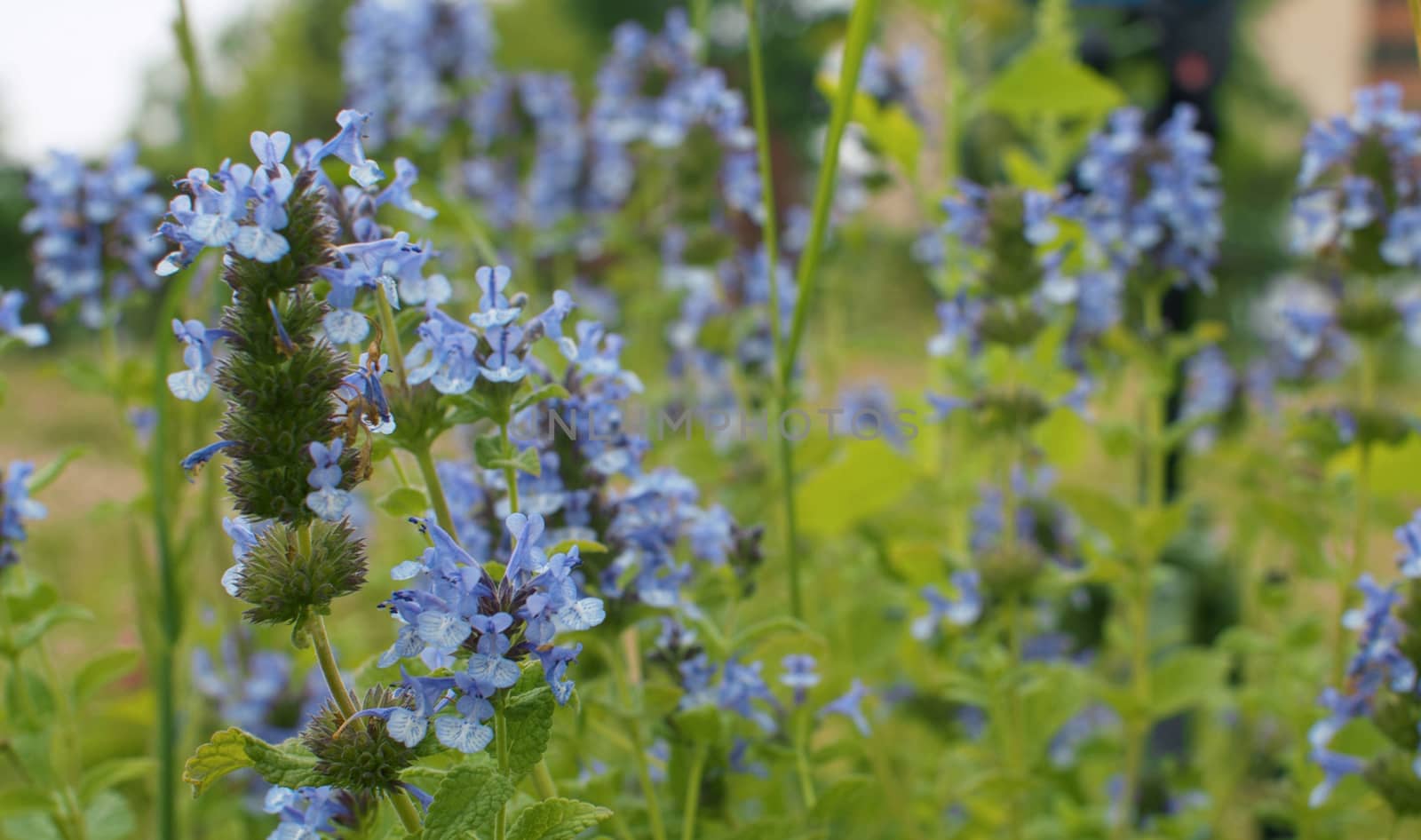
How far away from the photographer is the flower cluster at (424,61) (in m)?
3.54

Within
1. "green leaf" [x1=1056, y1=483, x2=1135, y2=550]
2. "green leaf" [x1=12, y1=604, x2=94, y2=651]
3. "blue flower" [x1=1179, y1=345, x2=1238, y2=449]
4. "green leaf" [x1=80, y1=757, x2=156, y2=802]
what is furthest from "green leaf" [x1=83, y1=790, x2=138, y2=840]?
"blue flower" [x1=1179, y1=345, x2=1238, y2=449]

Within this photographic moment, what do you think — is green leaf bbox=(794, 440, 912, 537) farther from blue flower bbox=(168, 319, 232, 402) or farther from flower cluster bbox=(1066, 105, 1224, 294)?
blue flower bbox=(168, 319, 232, 402)

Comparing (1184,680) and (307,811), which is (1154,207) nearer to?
(1184,680)

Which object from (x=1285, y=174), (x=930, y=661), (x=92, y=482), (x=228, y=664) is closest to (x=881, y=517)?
(x=930, y=661)

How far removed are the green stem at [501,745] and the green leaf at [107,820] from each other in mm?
979

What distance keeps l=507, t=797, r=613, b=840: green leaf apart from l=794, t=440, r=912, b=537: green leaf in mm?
1193

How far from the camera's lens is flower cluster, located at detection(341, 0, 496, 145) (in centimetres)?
354

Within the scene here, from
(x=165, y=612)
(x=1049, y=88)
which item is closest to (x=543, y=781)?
(x=165, y=612)

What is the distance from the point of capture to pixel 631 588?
1.41m

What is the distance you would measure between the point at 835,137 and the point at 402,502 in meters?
0.59

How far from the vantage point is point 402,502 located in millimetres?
1163

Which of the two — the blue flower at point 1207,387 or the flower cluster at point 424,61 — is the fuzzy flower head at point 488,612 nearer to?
the blue flower at point 1207,387

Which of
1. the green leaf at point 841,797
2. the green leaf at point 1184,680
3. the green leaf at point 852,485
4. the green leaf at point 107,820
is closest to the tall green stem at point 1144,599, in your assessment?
the green leaf at point 1184,680

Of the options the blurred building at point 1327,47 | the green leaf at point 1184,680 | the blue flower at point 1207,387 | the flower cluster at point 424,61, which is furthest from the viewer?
the blurred building at point 1327,47
